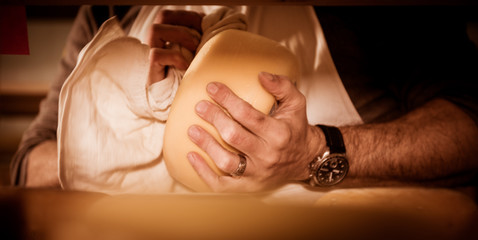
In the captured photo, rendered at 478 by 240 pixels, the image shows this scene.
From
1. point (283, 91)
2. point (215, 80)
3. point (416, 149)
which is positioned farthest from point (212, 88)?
point (416, 149)

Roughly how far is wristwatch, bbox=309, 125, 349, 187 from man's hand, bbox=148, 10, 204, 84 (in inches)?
11.5

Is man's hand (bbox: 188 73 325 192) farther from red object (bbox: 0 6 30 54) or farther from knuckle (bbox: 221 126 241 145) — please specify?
red object (bbox: 0 6 30 54)

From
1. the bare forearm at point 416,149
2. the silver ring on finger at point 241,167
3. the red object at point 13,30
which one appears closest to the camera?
the red object at point 13,30

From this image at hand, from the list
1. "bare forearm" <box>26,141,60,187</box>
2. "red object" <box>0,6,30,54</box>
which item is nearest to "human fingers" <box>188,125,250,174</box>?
"red object" <box>0,6,30,54</box>

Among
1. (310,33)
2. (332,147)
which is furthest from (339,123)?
(310,33)

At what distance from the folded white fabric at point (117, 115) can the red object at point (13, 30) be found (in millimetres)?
72

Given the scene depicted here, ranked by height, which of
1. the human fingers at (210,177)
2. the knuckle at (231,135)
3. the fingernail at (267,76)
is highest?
the fingernail at (267,76)

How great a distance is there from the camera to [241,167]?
472mm

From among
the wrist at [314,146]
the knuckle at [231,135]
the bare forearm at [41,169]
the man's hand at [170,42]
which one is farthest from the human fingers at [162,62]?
the bare forearm at [41,169]

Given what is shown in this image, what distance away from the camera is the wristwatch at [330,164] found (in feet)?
1.78

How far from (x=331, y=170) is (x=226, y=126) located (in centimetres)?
26

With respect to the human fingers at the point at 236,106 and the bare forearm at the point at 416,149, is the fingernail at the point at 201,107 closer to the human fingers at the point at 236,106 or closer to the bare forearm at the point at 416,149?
the human fingers at the point at 236,106

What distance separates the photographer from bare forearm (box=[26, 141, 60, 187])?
26.0 inches

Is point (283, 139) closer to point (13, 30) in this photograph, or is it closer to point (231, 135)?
point (231, 135)
